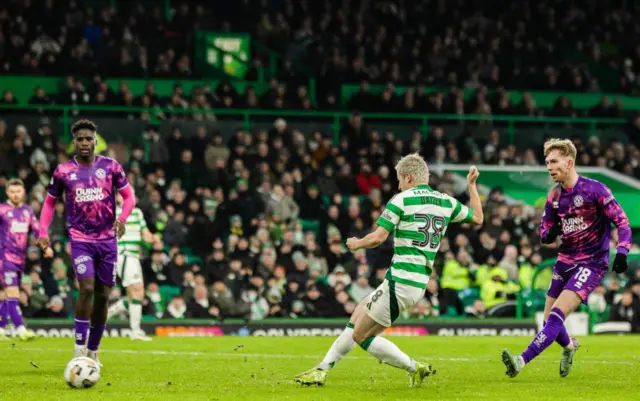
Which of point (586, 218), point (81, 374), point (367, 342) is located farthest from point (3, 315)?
point (586, 218)

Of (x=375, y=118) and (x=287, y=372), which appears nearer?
(x=287, y=372)

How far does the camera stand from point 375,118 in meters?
30.6

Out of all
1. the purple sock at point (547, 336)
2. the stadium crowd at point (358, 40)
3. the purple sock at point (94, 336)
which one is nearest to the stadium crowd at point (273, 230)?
the stadium crowd at point (358, 40)

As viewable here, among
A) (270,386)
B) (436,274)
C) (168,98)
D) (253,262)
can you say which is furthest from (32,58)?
(270,386)

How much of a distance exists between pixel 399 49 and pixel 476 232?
8.80 m

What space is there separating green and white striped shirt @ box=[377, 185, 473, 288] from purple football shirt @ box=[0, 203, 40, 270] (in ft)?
30.7

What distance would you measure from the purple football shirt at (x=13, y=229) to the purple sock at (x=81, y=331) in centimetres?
642

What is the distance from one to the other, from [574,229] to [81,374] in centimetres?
543

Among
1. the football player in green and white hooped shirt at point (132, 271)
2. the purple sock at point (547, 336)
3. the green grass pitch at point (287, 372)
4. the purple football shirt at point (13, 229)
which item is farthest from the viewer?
the football player in green and white hooped shirt at point (132, 271)

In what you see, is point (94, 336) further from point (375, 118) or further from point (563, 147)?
point (375, 118)

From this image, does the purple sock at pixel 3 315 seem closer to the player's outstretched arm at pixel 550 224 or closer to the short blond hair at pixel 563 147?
the player's outstretched arm at pixel 550 224

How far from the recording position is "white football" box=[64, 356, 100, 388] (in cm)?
1105

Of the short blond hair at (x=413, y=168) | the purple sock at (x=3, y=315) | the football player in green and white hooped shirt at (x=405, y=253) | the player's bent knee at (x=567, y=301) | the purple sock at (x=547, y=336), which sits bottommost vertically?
the purple sock at (x=3, y=315)

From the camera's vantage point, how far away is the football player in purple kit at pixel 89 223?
496 inches
